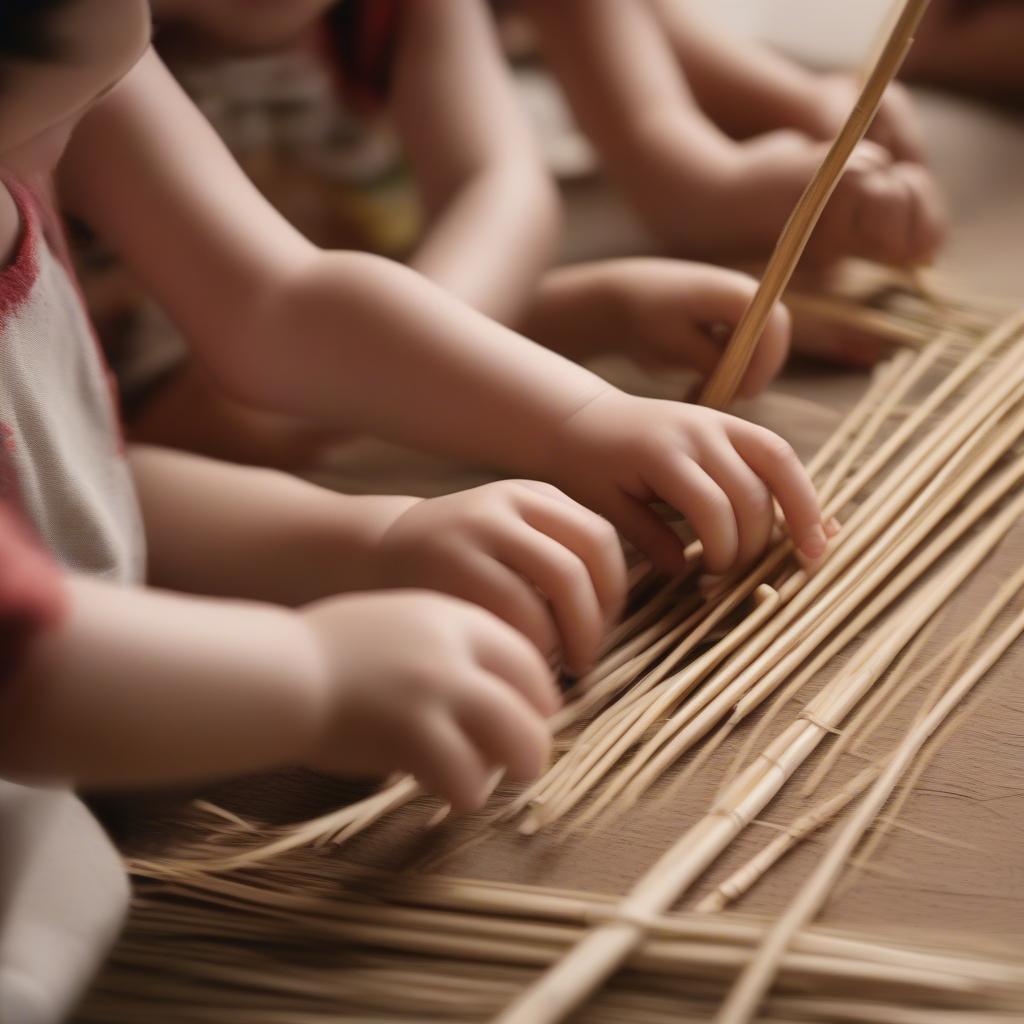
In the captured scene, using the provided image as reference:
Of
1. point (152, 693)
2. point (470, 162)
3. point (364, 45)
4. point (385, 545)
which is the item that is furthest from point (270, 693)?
point (364, 45)

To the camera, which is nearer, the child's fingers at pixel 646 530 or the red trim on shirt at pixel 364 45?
the child's fingers at pixel 646 530

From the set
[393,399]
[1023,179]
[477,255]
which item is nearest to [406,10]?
[477,255]

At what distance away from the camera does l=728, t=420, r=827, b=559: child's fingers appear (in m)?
0.50

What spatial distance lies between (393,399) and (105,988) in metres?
0.28

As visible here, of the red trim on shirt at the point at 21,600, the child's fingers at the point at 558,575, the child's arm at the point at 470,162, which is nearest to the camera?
the red trim on shirt at the point at 21,600

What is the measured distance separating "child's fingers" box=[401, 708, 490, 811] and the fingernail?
0.64 ft

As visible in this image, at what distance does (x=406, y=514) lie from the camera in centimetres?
49

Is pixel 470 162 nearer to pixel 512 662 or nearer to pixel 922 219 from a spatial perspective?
pixel 922 219

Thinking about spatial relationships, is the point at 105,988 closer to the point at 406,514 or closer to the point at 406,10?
the point at 406,514

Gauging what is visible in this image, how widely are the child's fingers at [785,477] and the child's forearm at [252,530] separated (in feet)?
→ 0.47

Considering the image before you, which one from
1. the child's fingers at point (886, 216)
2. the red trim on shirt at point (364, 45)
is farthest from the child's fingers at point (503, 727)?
the red trim on shirt at point (364, 45)

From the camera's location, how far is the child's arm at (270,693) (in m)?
0.33

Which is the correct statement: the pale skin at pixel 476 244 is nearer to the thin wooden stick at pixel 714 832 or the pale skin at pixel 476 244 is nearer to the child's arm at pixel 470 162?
the child's arm at pixel 470 162

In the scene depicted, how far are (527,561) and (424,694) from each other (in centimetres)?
9
